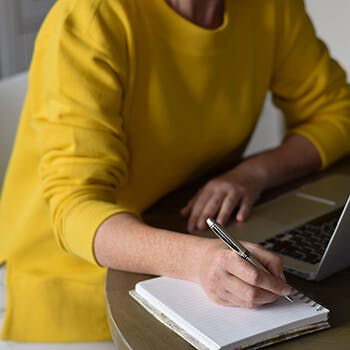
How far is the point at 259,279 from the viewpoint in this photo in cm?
101

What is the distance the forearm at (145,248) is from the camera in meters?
1.12

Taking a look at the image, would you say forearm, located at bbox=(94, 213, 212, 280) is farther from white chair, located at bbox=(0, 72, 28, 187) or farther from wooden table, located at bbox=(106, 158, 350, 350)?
white chair, located at bbox=(0, 72, 28, 187)

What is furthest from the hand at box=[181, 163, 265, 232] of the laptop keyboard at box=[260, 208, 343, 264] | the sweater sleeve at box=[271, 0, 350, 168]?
the sweater sleeve at box=[271, 0, 350, 168]

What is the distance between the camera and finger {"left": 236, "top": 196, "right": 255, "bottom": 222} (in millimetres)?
1372

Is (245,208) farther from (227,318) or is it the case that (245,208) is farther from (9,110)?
(9,110)

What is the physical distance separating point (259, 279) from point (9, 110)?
791 mm

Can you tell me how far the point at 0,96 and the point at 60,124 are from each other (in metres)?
0.36

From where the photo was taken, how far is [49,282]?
1436 mm

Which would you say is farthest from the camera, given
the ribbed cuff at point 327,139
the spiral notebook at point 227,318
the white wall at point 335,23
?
the white wall at point 335,23

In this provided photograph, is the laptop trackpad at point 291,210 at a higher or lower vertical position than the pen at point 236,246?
lower

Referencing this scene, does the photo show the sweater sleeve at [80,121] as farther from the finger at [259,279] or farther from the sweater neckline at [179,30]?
the finger at [259,279]

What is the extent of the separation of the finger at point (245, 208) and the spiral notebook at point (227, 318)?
30 cm

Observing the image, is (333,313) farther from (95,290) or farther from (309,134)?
(309,134)

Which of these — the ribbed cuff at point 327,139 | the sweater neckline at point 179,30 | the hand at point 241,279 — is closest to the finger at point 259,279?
the hand at point 241,279
